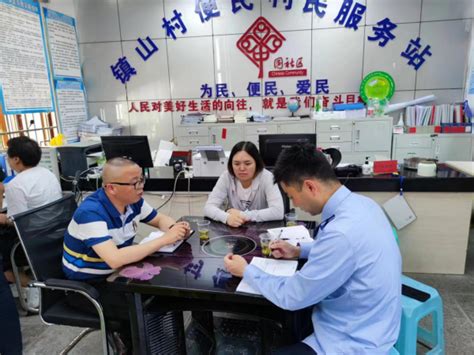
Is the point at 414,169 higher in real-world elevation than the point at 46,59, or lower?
lower

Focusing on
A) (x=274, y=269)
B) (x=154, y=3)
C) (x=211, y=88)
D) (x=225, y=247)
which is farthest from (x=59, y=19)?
(x=274, y=269)

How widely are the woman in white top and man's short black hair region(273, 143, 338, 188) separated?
2.85ft

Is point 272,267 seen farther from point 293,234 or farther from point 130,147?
point 130,147

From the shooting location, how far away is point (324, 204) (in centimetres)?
121

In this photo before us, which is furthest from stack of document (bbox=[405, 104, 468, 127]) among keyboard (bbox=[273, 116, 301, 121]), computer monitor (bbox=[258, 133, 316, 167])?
computer monitor (bbox=[258, 133, 316, 167])

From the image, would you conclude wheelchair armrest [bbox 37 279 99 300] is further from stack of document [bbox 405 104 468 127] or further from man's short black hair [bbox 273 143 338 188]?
stack of document [bbox 405 104 468 127]

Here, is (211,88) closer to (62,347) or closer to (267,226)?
(267,226)

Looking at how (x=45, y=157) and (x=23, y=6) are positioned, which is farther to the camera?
(x=23, y=6)

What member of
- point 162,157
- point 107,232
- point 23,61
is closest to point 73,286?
point 107,232

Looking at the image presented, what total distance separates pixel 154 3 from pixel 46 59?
1.68 meters

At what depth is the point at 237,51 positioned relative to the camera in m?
4.83

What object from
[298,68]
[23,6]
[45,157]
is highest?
[23,6]

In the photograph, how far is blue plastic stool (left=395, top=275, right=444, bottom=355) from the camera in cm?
160

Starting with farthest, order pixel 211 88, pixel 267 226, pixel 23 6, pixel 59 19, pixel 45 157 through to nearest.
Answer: pixel 211 88 → pixel 59 19 → pixel 23 6 → pixel 45 157 → pixel 267 226
